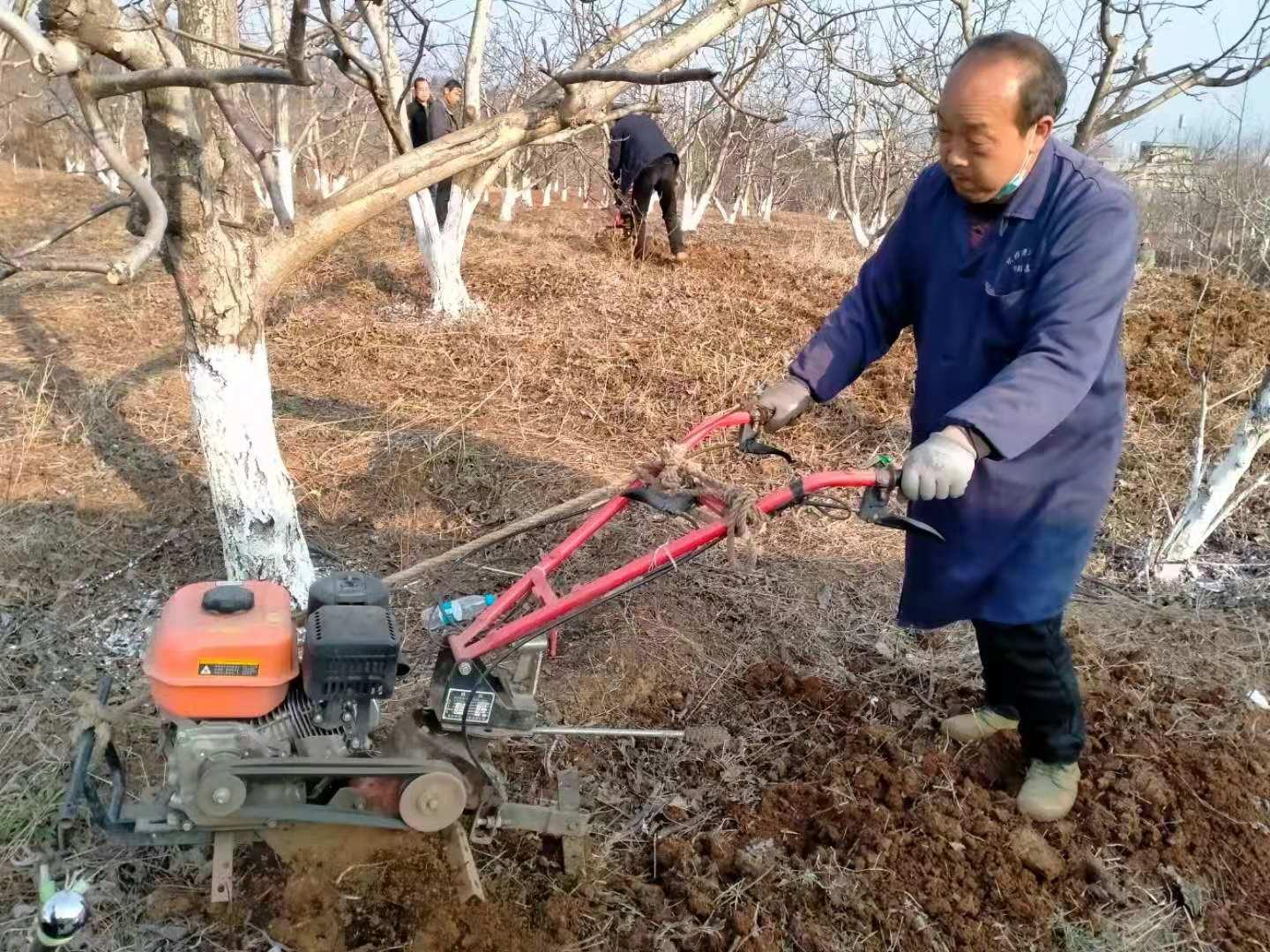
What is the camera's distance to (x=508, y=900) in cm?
252

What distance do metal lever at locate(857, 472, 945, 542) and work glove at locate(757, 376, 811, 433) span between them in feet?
1.77

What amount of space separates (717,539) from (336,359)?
5163 millimetres

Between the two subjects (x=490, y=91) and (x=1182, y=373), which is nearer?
(x=1182, y=373)

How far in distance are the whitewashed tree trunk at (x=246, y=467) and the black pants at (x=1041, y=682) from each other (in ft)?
8.09

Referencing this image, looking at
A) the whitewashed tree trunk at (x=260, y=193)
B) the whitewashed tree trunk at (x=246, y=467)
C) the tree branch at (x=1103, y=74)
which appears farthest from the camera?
the whitewashed tree trunk at (x=260, y=193)

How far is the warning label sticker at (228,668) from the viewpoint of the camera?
2170mm

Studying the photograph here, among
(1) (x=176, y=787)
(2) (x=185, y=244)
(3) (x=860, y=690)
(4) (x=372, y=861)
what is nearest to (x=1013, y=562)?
(3) (x=860, y=690)

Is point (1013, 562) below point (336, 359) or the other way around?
the other way around

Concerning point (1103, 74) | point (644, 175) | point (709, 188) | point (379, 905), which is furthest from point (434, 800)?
point (709, 188)

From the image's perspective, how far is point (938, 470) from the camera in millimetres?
2043

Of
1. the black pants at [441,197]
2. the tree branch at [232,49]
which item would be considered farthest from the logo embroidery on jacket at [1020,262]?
the black pants at [441,197]

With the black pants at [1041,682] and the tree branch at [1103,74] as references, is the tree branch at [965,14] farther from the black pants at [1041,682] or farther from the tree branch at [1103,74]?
the black pants at [1041,682]

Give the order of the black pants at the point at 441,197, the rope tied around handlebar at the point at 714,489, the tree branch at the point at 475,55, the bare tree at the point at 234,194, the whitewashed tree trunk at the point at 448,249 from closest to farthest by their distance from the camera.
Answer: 1. the rope tied around handlebar at the point at 714,489
2. the bare tree at the point at 234,194
3. the tree branch at the point at 475,55
4. the whitewashed tree trunk at the point at 448,249
5. the black pants at the point at 441,197

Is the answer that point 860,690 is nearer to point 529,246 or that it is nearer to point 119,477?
point 119,477
